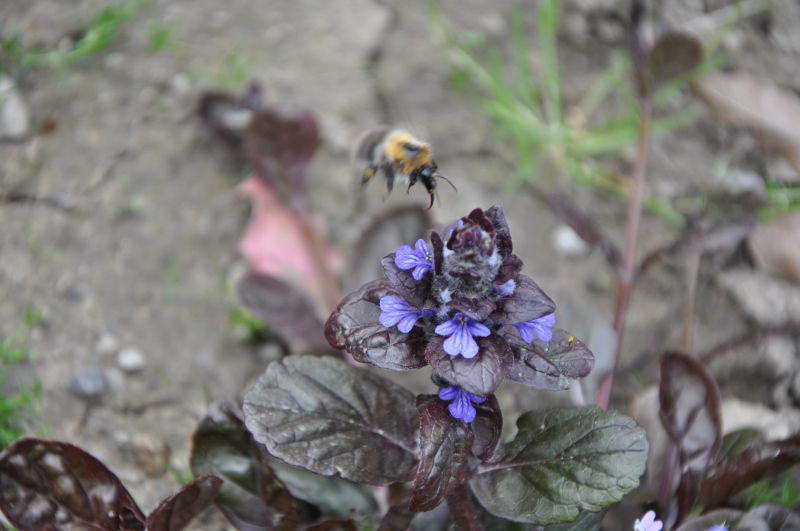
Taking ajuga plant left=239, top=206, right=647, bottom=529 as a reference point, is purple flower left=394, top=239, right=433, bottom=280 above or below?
above

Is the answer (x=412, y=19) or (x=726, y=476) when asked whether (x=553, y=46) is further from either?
(x=726, y=476)

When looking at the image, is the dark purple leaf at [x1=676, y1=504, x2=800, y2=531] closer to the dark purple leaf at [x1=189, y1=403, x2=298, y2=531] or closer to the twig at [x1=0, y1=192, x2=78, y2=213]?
the dark purple leaf at [x1=189, y1=403, x2=298, y2=531]

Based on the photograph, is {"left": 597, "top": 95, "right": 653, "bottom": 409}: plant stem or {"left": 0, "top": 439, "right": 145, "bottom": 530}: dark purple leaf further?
{"left": 597, "top": 95, "right": 653, "bottom": 409}: plant stem

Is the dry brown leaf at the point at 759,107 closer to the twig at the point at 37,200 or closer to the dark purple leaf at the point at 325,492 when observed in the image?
the dark purple leaf at the point at 325,492

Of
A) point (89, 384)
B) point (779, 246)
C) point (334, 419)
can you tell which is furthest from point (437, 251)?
point (779, 246)

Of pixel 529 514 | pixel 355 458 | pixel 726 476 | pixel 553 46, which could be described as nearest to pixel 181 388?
pixel 355 458

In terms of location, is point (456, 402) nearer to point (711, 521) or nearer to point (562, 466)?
point (562, 466)

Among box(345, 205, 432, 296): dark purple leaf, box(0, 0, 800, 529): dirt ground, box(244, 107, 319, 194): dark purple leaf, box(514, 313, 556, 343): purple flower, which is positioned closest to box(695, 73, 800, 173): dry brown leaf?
box(0, 0, 800, 529): dirt ground
